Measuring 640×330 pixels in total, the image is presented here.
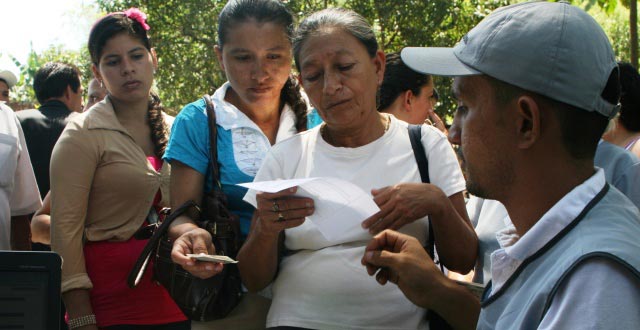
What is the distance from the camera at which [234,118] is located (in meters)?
3.06

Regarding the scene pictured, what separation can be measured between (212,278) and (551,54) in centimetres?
165

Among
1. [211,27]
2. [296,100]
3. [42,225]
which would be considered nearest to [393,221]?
[296,100]

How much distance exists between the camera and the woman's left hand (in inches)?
90.4

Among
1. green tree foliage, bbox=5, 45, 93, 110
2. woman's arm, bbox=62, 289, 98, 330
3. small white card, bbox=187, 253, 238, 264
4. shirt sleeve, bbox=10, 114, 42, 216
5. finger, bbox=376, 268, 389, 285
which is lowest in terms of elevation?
green tree foliage, bbox=5, 45, 93, 110

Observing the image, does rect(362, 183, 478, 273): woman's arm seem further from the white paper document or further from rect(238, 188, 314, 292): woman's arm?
rect(238, 188, 314, 292): woman's arm

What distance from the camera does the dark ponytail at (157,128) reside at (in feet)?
12.0

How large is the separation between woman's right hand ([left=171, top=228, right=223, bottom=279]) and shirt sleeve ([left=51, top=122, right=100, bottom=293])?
31.8 inches

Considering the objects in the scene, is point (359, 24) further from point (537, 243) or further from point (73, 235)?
point (73, 235)

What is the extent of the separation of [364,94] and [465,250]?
653mm

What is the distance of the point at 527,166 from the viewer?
1672 millimetres

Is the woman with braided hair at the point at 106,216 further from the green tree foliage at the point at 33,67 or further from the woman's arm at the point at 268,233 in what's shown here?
the green tree foliage at the point at 33,67

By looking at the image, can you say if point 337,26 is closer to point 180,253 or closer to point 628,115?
point 180,253

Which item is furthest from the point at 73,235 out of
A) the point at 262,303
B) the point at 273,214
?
the point at 273,214

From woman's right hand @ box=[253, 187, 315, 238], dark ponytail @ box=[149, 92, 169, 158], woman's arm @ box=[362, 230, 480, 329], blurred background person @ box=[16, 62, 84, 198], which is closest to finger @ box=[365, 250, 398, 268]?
woman's arm @ box=[362, 230, 480, 329]
